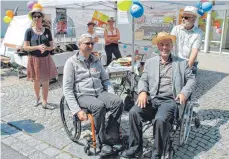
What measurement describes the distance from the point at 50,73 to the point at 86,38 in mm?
1536

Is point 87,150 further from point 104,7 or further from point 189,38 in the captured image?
point 104,7

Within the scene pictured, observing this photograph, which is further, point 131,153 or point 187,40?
point 187,40

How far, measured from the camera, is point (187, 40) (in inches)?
137

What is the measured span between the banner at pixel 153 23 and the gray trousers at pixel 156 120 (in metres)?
3.61

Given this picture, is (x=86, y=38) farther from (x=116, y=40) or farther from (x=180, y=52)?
(x=116, y=40)

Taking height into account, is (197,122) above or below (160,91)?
below

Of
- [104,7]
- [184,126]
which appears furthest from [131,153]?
[104,7]

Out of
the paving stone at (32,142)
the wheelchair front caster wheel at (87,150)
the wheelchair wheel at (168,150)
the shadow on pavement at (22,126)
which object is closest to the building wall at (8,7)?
the shadow on pavement at (22,126)

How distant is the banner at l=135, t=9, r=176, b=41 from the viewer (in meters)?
5.98

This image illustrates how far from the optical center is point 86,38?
2.80 m

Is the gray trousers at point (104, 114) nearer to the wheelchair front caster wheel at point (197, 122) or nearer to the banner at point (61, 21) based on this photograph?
the wheelchair front caster wheel at point (197, 122)

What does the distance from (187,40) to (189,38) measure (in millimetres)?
40

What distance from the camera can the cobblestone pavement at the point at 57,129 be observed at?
285cm

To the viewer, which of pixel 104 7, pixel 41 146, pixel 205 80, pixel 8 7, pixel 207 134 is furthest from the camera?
pixel 8 7
